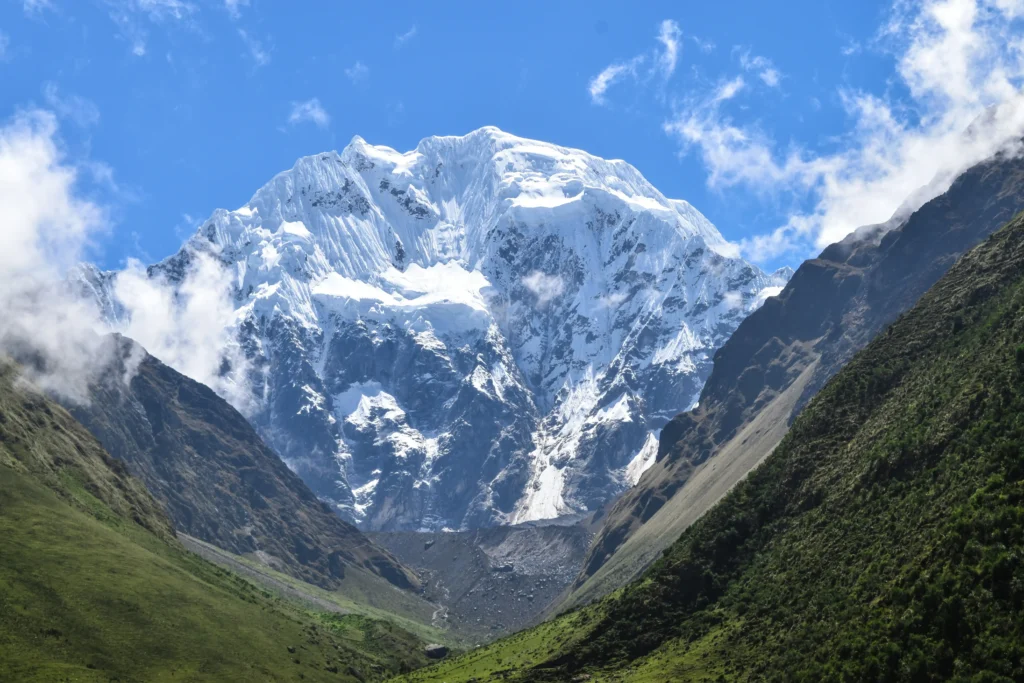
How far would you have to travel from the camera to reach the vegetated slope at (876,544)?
110312mm

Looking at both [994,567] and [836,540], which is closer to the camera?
[994,567]

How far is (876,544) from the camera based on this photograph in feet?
438

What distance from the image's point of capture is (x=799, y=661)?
4953 inches

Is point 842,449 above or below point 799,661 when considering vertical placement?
above

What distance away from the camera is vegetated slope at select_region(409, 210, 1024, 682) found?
110m

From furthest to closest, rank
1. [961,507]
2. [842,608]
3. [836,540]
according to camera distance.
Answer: [836,540] → [842,608] → [961,507]

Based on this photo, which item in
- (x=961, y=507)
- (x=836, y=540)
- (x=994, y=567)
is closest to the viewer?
(x=994, y=567)

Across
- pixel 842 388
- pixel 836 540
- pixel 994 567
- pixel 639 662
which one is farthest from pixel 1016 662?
pixel 842 388

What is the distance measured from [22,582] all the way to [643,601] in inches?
4526

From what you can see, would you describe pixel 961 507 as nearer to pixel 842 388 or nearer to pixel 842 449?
pixel 842 449

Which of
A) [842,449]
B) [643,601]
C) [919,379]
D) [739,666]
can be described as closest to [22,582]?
[643,601]

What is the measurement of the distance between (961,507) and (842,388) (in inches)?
2282

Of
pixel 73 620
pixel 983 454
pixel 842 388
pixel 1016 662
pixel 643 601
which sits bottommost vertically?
pixel 1016 662

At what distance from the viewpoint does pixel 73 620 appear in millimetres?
195250
